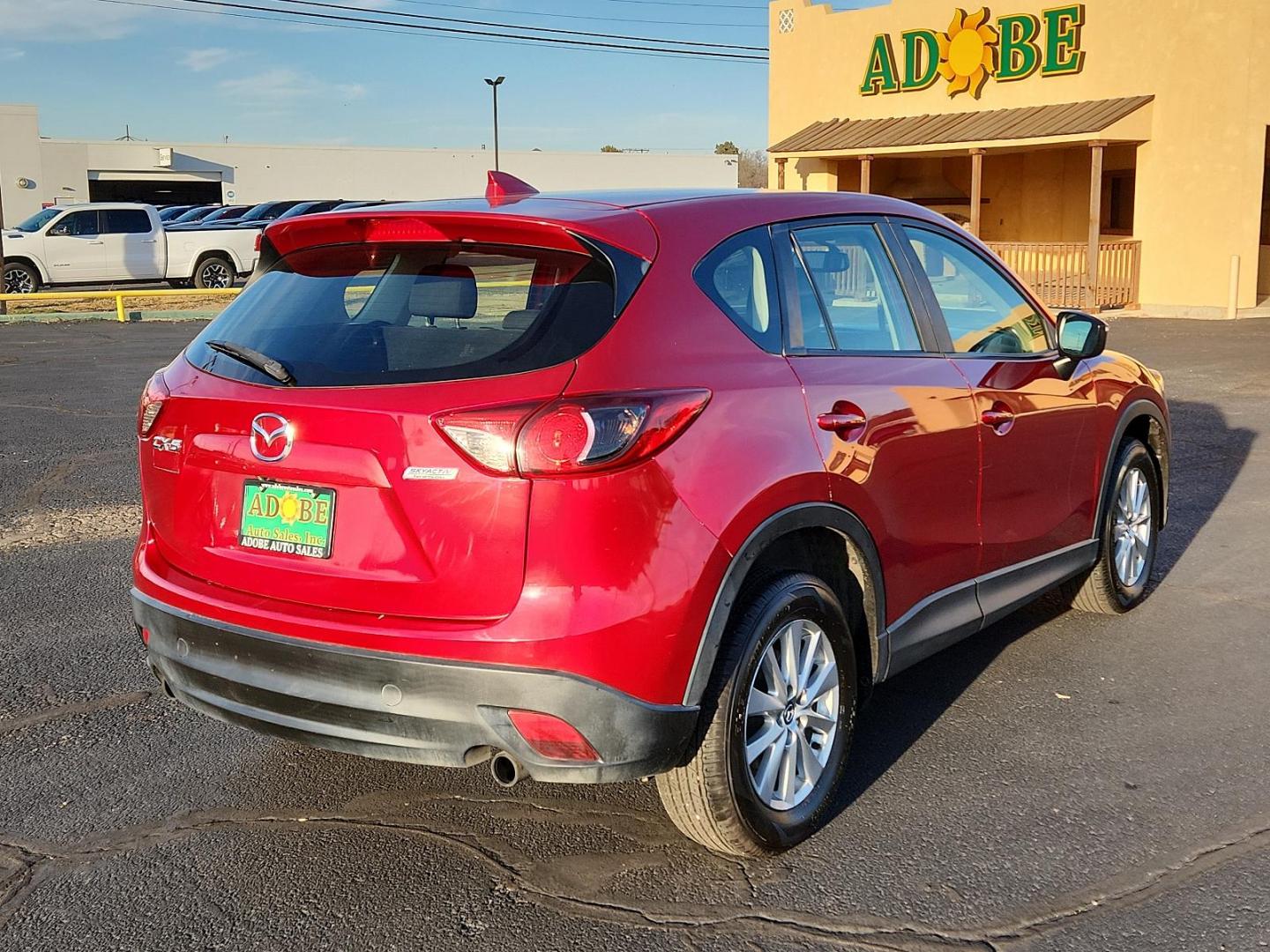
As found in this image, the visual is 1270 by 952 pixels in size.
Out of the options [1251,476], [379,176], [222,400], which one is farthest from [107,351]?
[379,176]

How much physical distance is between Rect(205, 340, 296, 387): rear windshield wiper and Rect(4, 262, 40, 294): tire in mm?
26910

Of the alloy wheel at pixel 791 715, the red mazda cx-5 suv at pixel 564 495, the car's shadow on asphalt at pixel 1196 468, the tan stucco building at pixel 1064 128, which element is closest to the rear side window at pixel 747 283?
the red mazda cx-5 suv at pixel 564 495

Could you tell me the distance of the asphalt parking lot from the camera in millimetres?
3354

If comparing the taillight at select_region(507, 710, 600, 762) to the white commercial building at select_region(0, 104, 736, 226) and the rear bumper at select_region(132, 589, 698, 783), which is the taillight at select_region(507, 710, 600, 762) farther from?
the white commercial building at select_region(0, 104, 736, 226)

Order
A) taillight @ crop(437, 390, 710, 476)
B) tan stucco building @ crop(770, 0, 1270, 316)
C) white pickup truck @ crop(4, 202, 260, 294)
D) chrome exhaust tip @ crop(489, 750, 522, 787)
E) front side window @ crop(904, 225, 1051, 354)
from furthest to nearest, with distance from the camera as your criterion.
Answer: white pickup truck @ crop(4, 202, 260, 294)
tan stucco building @ crop(770, 0, 1270, 316)
front side window @ crop(904, 225, 1051, 354)
chrome exhaust tip @ crop(489, 750, 522, 787)
taillight @ crop(437, 390, 710, 476)

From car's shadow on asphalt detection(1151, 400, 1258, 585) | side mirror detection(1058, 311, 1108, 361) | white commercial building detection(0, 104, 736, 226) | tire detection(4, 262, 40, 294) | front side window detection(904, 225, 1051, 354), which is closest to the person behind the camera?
front side window detection(904, 225, 1051, 354)

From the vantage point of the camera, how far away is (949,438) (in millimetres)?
4367

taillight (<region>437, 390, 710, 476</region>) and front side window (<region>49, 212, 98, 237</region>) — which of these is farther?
front side window (<region>49, 212, 98, 237</region>)

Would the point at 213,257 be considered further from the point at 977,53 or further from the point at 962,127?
the point at 977,53

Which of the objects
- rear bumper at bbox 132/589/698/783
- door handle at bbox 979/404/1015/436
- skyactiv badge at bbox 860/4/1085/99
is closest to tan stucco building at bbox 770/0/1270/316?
skyactiv badge at bbox 860/4/1085/99

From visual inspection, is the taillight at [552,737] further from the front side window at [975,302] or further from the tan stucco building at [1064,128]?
the tan stucco building at [1064,128]

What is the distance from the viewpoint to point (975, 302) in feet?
16.4

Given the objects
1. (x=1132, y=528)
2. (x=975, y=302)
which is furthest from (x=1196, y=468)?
(x=975, y=302)

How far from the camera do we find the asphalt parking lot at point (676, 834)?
11.0ft
